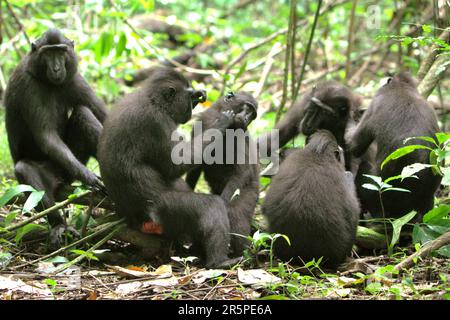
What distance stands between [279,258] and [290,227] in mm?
383

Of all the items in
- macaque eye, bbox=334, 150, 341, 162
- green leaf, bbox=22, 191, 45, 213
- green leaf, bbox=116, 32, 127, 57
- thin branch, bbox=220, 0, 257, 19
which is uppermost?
thin branch, bbox=220, 0, 257, 19

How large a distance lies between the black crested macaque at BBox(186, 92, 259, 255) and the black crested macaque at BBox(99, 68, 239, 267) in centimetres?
25

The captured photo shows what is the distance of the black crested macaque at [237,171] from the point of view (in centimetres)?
538

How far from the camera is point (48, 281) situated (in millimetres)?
4465

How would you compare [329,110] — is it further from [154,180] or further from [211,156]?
[154,180]

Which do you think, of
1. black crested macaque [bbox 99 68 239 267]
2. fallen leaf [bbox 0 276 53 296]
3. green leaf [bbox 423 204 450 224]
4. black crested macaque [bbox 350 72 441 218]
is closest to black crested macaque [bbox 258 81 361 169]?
black crested macaque [bbox 350 72 441 218]

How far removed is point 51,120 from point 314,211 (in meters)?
2.78

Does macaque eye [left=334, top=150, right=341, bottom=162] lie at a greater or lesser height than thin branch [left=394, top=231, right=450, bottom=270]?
greater

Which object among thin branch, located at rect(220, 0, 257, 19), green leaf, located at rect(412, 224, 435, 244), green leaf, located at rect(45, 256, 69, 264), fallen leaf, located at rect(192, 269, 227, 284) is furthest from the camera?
thin branch, located at rect(220, 0, 257, 19)

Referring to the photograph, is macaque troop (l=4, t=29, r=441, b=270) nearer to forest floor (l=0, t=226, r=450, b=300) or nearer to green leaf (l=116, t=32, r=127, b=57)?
forest floor (l=0, t=226, r=450, b=300)

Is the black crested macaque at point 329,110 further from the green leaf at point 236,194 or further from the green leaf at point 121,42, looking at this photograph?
the green leaf at point 121,42

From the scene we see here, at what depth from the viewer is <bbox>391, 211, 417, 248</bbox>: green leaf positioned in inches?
197
